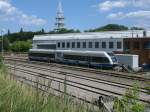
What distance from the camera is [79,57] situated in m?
50.3

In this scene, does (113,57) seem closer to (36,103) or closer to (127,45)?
(127,45)

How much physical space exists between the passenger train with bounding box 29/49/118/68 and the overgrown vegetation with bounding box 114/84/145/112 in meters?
37.5

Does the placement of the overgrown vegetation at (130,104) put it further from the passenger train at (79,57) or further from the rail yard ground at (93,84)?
the passenger train at (79,57)

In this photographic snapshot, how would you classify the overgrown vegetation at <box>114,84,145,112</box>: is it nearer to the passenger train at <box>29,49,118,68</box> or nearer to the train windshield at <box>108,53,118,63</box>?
the passenger train at <box>29,49,118,68</box>

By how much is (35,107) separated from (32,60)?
196 ft

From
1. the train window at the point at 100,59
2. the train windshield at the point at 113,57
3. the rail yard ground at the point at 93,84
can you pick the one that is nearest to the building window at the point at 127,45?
the train windshield at the point at 113,57

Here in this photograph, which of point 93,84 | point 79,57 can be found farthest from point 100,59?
point 93,84

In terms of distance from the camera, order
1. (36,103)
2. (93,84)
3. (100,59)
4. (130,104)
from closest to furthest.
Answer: (36,103)
(130,104)
(93,84)
(100,59)

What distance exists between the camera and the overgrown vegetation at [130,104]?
5422 mm

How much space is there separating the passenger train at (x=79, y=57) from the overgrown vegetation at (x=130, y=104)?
123ft

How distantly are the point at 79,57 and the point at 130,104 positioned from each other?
4446 cm

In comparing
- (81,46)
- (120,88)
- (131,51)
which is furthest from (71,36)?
(120,88)

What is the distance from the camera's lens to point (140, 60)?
4644 cm

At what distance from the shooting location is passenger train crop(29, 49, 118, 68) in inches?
1739
